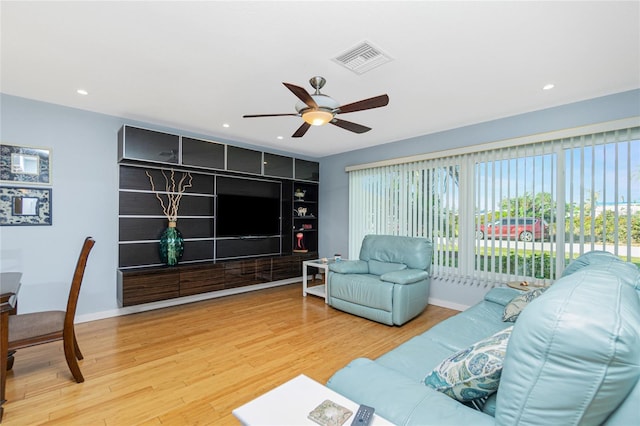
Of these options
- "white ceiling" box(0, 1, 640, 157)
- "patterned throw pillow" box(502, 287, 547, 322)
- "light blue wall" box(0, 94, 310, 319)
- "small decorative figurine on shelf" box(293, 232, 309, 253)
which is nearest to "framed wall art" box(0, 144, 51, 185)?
"light blue wall" box(0, 94, 310, 319)

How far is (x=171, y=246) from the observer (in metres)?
4.01

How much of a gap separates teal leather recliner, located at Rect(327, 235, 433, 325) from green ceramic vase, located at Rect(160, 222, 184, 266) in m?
2.20

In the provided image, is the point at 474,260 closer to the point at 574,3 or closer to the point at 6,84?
the point at 574,3

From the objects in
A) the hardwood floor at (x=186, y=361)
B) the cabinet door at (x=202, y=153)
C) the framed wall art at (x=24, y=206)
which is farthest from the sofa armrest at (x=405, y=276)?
the framed wall art at (x=24, y=206)

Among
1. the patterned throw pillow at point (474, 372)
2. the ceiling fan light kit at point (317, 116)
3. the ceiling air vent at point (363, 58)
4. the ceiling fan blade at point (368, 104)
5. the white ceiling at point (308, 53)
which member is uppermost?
the white ceiling at point (308, 53)

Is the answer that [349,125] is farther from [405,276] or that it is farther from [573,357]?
[573,357]

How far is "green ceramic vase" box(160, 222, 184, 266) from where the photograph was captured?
3998 millimetres

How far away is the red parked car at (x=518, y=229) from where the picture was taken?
3.38 m

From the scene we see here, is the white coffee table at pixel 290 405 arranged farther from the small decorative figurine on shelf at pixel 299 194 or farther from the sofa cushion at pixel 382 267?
the small decorative figurine on shelf at pixel 299 194

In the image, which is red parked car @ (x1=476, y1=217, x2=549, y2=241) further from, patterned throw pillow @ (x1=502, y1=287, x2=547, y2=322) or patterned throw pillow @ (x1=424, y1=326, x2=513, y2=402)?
patterned throw pillow @ (x1=424, y1=326, x2=513, y2=402)

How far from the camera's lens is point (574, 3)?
67.7 inches

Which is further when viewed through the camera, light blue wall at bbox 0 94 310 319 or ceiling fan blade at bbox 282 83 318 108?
light blue wall at bbox 0 94 310 319

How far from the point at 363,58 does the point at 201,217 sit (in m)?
3.46

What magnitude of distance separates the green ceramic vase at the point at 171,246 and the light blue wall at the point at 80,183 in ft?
1.83
